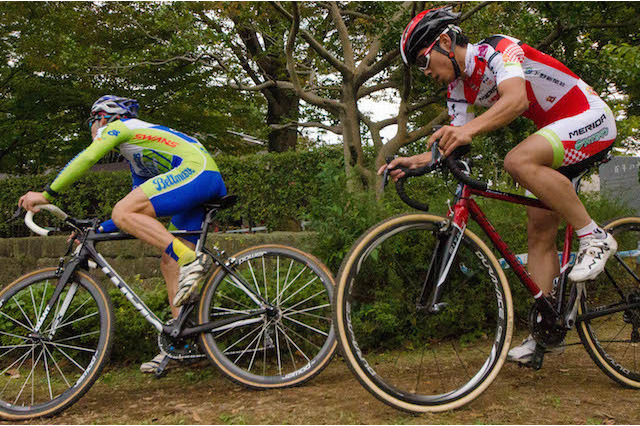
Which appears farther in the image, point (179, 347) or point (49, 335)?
point (179, 347)

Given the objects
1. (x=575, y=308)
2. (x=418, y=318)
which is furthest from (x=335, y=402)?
(x=575, y=308)

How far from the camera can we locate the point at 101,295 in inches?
136

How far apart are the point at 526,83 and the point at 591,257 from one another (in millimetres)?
1112

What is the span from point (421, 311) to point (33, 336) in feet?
8.49

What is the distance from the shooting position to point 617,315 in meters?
3.47

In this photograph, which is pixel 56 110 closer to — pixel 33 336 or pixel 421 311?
pixel 33 336

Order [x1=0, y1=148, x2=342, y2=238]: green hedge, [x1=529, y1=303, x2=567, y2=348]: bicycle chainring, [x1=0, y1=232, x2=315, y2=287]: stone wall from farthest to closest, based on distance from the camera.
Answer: [x1=0, y1=148, x2=342, y2=238]: green hedge < [x1=0, y1=232, x2=315, y2=287]: stone wall < [x1=529, y1=303, x2=567, y2=348]: bicycle chainring

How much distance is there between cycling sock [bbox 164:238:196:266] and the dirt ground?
3.06 ft

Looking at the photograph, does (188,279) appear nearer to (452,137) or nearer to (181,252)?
(181,252)

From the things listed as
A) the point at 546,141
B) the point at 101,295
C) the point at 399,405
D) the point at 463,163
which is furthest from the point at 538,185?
the point at 101,295

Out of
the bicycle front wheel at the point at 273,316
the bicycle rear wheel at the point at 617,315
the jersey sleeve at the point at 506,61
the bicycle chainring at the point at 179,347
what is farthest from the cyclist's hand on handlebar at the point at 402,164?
the bicycle chainring at the point at 179,347

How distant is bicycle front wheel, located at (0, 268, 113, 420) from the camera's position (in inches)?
129

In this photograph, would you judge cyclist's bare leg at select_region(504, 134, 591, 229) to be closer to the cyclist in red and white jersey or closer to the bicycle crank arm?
the cyclist in red and white jersey

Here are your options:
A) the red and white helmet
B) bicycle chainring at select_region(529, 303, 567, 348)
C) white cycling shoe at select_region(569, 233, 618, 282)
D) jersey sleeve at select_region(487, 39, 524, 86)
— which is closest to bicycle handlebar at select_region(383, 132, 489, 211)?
jersey sleeve at select_region(487, 39, 524, 86)
